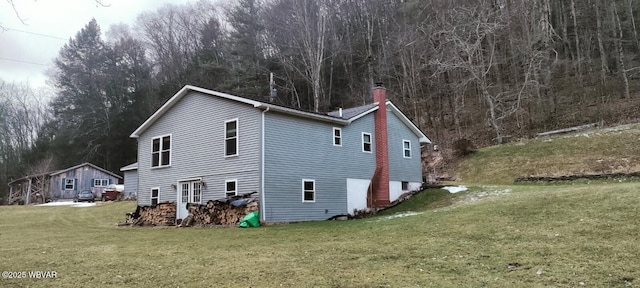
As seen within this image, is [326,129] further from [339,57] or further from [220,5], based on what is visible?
[220,5]

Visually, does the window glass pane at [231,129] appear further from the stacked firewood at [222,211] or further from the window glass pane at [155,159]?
the window glass pane at [155,159]

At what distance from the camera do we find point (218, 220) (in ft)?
53.9

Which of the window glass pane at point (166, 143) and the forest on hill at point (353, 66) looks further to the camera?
the forest on hill at point (353, 66)

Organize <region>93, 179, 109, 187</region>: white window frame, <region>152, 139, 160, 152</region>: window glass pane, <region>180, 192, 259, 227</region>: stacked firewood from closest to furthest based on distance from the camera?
<region>180, 192, 259, 227</region>: stacked firewood < <region>152, 139, 160, 152</region>: window glass pane < <region>93, 179, 109, 187</region>: white window frame

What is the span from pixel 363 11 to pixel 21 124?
145ft

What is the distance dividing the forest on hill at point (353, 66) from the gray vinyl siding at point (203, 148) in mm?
16505

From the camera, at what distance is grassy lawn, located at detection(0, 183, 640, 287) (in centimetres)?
627

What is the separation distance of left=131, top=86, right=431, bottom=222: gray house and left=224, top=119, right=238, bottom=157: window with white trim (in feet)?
0.13

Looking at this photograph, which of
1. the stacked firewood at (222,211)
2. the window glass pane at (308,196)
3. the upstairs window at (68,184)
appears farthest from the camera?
the upstairs window at (68,184)

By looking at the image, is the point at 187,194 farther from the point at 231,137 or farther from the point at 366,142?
the point at 366,142

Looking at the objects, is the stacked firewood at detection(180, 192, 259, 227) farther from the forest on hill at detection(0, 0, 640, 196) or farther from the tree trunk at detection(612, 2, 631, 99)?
the tree trunk at detection(612, 2, 631, 99)

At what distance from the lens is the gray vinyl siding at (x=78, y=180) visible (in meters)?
41.4

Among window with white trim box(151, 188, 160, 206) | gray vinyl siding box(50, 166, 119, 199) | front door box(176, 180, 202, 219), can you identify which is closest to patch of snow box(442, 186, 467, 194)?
front door box(176, 180, 202, 219)

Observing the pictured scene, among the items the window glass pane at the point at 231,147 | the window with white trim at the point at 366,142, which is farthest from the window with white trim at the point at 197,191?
the window with white trim at the point at 366,142
